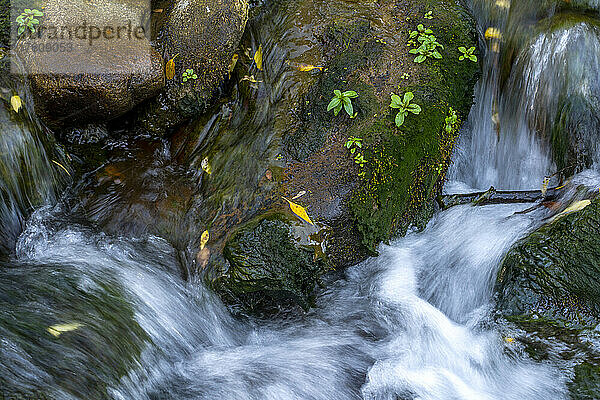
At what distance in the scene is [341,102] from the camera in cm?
439

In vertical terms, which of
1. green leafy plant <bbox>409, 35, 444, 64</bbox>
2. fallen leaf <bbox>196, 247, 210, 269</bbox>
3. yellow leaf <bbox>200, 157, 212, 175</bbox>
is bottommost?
fallen leaf <bbox>196, 247, 210, 269</bbox>

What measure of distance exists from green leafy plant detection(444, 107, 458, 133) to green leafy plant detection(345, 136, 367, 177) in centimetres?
89

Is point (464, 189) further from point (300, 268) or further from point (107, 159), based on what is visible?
point (107, 159)

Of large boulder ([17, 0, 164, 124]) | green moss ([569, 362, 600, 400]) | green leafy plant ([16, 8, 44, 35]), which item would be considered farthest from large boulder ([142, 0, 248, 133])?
green moss ([569, 362, 600, 400])

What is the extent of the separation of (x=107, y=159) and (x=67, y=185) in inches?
17.7

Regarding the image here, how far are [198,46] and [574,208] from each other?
3.54 metres

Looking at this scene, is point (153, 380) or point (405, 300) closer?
point (153, 380)

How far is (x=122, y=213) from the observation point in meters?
4.73

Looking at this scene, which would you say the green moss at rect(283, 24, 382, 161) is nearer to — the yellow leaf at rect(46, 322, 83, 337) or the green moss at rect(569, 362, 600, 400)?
the yellow leaf at rect(46, 322, 83, 337)

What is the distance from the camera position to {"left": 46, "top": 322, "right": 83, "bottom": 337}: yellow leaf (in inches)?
129

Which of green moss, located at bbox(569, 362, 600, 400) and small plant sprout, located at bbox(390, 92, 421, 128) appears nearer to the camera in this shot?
green moss, located at bbox(569, 362, 600, 400)

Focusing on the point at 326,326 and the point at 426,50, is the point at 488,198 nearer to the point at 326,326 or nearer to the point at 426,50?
the point at 426,50

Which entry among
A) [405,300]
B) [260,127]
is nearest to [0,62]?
[260,127]

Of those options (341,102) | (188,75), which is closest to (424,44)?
(341,102)
